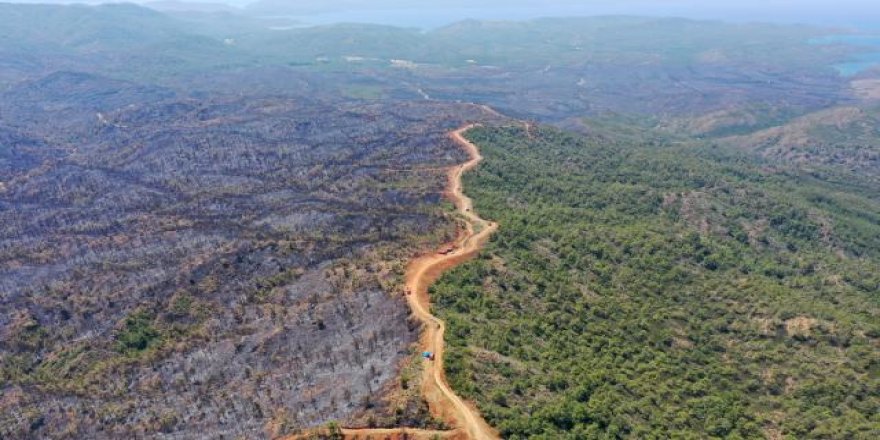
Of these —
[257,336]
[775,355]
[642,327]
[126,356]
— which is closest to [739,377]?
[775,355]

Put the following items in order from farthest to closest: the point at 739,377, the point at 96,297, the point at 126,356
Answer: the point at 96,297 → the point at 126,356 → the point at 739,377

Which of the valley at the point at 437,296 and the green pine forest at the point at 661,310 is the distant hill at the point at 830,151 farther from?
the green pine forest at the point at 661,310

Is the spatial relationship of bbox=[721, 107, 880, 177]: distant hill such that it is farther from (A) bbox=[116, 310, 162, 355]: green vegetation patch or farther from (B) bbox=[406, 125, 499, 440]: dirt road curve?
(A) bbox=[116, 310, 162, 355]: green vegetation patch

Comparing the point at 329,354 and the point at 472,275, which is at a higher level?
the point at 472,275

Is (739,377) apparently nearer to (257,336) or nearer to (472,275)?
(472,275)

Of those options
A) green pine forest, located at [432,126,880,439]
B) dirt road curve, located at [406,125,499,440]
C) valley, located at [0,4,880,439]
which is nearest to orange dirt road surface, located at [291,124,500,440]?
dirt road curve, located at [406,125,499,440]

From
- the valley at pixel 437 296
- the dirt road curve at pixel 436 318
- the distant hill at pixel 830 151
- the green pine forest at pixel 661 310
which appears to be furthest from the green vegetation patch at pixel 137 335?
the distant hill at pixel 830 151

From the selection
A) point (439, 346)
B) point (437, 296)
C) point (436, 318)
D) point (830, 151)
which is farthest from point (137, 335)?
point (830, 151)
